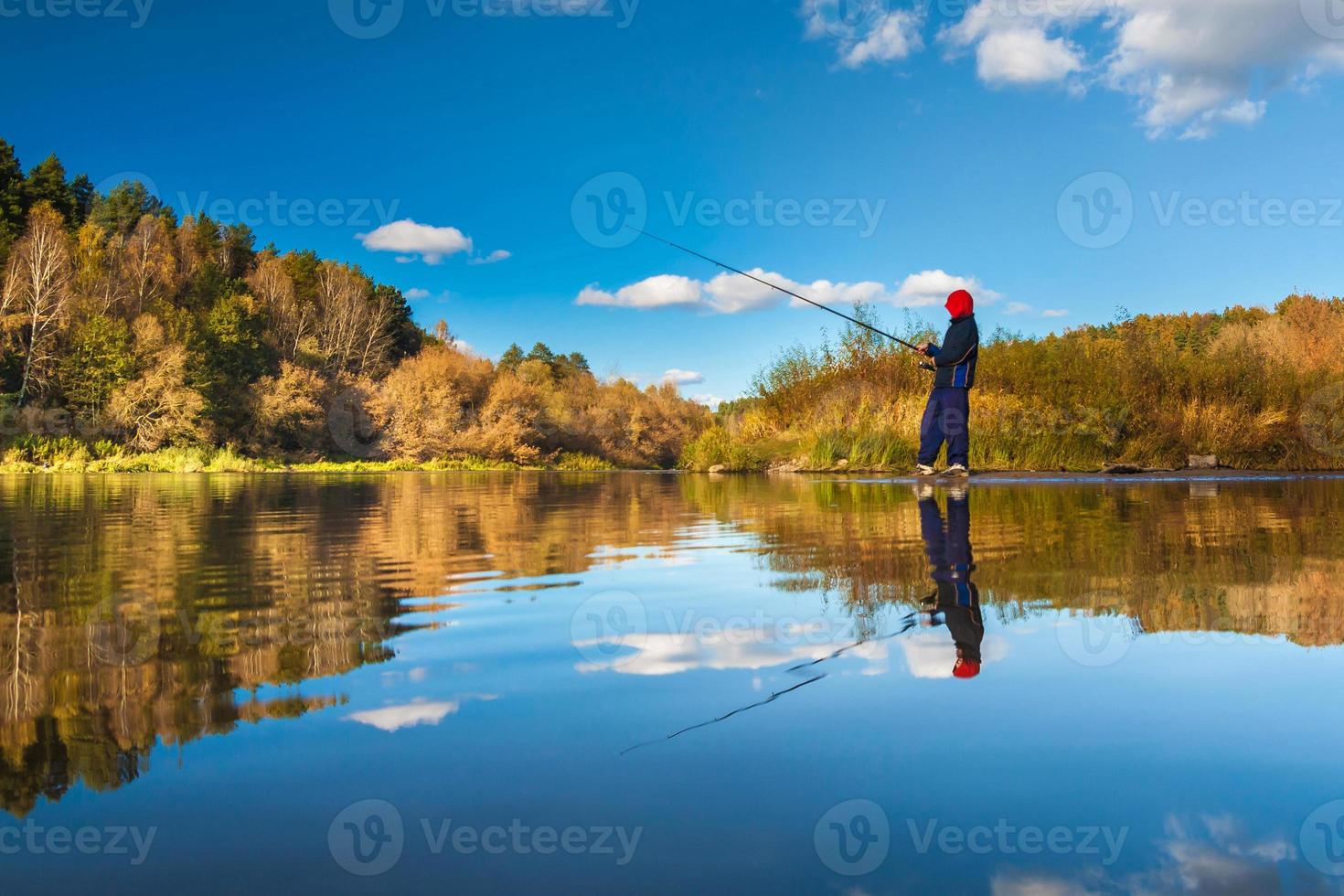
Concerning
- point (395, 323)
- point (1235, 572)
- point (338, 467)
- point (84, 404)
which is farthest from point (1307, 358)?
point (395, 323)

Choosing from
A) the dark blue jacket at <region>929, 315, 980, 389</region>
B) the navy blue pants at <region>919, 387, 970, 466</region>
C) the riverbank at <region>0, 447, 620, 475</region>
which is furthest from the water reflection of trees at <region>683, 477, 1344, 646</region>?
the riverbank at <region>0, 447, 620, 475</region>

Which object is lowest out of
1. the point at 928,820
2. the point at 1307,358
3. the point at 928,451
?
the point at 928,820

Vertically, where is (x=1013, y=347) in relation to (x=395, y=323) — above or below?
below

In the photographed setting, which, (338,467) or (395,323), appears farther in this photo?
(395,323)

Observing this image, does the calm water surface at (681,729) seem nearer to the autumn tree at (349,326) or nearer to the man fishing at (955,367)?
the man fishing at (955,367)

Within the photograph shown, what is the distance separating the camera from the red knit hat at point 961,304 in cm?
1168

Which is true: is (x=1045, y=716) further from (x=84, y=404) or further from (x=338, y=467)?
(x=84, y=404)

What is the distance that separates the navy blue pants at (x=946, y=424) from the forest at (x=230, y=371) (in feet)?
101

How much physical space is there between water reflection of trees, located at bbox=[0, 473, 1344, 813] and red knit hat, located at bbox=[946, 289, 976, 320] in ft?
8.43

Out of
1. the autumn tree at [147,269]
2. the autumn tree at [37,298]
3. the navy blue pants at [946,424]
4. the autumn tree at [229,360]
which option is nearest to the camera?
the navy blue pants at [946,424]

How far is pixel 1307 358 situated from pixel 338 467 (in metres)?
36.5

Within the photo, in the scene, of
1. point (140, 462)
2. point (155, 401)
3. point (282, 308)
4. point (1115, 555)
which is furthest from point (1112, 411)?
point (282, 308)

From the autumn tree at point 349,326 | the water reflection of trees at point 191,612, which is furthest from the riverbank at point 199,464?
the water reflection of trees at point 191,612

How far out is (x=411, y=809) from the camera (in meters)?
1.81
